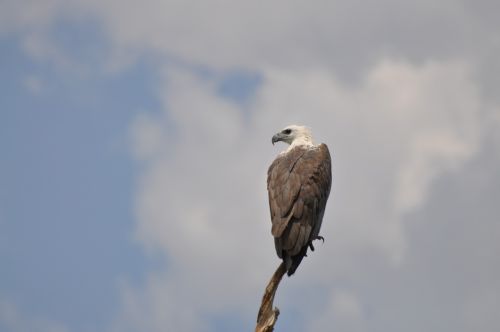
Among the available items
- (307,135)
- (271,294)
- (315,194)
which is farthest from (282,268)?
(307,135)

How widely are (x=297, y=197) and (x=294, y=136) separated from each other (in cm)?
351

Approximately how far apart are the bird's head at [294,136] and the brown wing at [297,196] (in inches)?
51.5

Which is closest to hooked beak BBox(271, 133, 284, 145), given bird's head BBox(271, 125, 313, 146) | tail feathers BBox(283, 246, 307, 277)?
bird's head BBox(271, 125, 313, 146)

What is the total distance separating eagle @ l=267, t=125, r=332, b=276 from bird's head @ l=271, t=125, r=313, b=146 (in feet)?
2.99

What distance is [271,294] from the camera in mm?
16141

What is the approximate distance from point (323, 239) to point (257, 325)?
8.05 ft

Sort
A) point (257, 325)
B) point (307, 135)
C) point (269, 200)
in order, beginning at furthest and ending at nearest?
1. point (307, 135)
2. point (269, 200)
3. point (257, 325)

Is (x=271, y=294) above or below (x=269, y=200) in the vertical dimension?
below

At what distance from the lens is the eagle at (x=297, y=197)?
16.7m

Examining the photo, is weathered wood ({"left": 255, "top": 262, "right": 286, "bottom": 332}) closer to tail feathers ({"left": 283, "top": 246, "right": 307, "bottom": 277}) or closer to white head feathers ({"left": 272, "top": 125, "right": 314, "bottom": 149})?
tail feathers ({"left": 283, "top": 246, "right": 307, "bottom": 277})

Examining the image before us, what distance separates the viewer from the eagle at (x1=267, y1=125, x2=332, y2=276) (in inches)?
657

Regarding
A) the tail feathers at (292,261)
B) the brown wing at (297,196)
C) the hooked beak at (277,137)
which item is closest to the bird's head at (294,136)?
the hooked beak at (277,137)

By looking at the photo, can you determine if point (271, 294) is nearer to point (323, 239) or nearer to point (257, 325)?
point (257, 325)

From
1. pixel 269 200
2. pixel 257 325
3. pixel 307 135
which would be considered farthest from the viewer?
pixel 307 135
